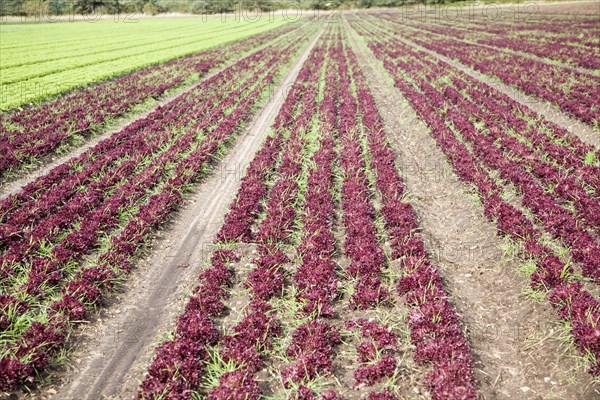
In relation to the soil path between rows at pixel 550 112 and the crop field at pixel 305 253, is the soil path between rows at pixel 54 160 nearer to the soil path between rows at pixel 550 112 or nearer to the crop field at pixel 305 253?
the crop field at pixel 305 253

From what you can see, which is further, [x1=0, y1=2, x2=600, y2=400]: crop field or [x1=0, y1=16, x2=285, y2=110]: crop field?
[x1=0, y1=16, x2=285, y2=110]: crop field

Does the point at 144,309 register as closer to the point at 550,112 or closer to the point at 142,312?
the point at 142,312

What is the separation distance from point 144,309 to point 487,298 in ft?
20.0

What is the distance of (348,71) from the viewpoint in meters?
27.7

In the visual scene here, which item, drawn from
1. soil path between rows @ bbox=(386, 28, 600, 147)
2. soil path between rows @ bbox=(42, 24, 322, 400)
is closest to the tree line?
soil path between rows @ bbox=(386, 28, 600, 147)

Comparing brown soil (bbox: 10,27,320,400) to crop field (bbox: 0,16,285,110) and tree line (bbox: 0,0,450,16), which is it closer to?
crop field (bbox: 0,16,285,110)

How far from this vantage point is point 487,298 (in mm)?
6914

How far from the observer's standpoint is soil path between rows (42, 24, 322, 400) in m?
5.29

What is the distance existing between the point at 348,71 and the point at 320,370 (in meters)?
25.5

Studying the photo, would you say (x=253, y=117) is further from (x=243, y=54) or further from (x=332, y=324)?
(x=243, y=54)

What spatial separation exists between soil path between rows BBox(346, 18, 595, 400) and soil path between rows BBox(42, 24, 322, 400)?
4.86 m

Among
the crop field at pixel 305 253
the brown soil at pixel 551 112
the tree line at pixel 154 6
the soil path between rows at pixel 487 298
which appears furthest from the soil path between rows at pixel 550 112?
the tree line at pixel 154 6

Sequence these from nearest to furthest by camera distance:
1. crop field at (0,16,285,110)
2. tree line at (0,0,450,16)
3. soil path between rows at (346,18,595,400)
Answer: soil path between rows at (346,18,595,400)
crop field at (0,16,285,110)
tree line at (0,0,450,16)

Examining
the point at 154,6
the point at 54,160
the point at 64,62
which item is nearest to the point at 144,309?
the point at 54,160
